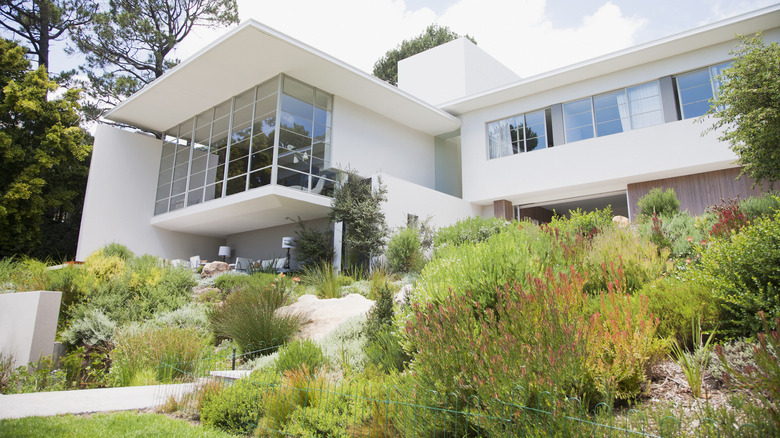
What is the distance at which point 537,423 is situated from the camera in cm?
261

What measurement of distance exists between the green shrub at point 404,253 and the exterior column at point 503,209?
14.2ft

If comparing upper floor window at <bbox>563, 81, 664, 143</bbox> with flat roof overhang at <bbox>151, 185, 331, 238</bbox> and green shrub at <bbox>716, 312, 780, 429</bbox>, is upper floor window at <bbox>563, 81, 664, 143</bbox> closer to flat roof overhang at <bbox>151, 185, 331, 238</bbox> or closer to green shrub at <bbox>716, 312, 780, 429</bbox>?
flat roof overhang at <bbox>151, 185, 331, 238</bbox>

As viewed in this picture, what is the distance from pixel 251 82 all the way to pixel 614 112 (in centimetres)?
1065

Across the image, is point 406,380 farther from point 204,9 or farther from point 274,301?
point 204,9

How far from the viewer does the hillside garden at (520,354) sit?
2.78 meters

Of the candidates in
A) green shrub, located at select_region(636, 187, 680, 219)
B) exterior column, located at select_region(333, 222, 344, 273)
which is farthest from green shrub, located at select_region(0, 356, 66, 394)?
green shrub, located at select_region(636, 187, 680, 219)

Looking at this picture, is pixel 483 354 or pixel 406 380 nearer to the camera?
pixel 483 354

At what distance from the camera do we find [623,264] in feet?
16.3

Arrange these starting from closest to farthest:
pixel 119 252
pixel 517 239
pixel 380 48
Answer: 1. pixel 517 239
2. pixel 119 252
3. pixel 380 48

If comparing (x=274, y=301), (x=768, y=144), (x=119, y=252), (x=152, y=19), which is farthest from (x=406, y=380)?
(x=152, y=19)

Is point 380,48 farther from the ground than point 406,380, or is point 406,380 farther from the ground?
point 380,48

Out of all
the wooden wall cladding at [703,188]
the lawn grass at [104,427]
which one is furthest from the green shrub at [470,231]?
the lawn grass at [104,427]

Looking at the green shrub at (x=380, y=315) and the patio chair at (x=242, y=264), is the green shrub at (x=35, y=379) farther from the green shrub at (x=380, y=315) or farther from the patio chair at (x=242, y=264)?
the patio chair at (x=242, y=264)

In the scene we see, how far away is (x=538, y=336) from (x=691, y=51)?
1272 centimetres
